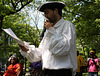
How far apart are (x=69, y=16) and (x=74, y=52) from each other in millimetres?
10828

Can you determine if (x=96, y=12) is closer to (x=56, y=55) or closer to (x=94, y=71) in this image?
(x=94, y=71)

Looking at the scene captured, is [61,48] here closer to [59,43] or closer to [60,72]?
[59,43]

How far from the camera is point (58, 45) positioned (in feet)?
6.40

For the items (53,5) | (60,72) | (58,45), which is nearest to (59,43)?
(58,45)

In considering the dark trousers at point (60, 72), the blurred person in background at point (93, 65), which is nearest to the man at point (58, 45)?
the dark trousers at point (60, 72)

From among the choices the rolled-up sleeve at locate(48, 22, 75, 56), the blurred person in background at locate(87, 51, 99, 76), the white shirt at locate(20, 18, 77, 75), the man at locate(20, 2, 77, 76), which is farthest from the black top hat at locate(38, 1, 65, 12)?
the blurred person in background at locate(87, 51, 99, 76)

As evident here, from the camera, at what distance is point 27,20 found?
2328 centimetres

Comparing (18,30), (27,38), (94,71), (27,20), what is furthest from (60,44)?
(27,38)

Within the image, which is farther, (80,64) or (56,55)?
(80,64)

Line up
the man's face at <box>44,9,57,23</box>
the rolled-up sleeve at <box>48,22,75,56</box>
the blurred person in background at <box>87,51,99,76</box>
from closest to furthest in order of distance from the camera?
the rolled-up sleeve at <box>48,22,75,56</box>
the man's face at <box>44,9,57,23</box>
the blurred person in background at <box>87,51,99,76</box>

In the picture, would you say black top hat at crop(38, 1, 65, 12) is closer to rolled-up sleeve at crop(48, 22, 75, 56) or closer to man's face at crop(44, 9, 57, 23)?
man's face at crop(44, 9, 57, 23)

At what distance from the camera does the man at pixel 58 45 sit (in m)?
1.97

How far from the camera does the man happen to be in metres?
1.97

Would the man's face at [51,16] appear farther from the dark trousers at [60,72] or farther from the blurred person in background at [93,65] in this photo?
the blurred person in background at [93,65]
